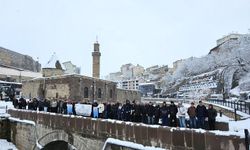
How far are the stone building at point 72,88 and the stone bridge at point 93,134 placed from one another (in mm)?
15499

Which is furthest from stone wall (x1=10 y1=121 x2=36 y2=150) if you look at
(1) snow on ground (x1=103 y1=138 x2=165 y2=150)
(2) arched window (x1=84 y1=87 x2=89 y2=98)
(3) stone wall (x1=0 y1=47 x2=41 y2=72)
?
(3) stone wall (x1=0 y1=47 x2=41 y2=72)

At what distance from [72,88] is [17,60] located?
4060 centimetres

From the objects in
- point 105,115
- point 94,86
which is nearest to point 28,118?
point 105,115

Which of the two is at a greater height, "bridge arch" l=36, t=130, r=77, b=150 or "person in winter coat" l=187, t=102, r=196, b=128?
"person in winter coat" l=187, t=102, r=196, b=128

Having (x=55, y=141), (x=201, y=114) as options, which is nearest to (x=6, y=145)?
(x=55, y=141)

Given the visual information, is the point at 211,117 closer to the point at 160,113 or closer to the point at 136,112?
the point at 160,113

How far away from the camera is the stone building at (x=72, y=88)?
37.9m

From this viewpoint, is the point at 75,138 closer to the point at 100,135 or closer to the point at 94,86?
the point at 100,135

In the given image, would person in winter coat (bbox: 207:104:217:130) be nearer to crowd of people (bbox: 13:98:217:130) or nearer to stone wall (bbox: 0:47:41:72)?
crowd of people (bbox: 13:98:217:130)

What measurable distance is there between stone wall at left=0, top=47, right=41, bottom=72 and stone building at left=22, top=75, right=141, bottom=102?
2615cm

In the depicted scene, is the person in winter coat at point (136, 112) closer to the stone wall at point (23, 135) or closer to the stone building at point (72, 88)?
the stone wall at point (23, 135)

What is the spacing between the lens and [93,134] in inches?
483

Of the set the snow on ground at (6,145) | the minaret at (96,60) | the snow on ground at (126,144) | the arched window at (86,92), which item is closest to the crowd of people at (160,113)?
the snow on ground at (126,144)

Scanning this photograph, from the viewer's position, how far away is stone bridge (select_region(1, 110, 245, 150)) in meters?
A: 7.84
